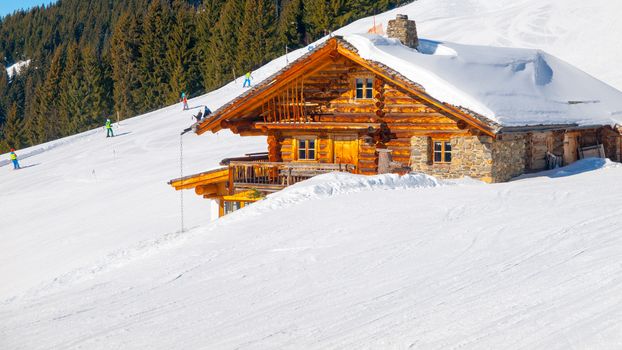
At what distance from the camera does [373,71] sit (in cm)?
2284

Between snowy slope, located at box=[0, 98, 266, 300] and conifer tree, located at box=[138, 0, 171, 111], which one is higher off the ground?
conifer tree, located at box=[138, 0, 171, 111]

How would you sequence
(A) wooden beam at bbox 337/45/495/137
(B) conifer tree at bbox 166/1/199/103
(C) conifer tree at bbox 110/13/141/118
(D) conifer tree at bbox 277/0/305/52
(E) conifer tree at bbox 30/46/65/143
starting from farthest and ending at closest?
(E) conifer tree at bbox 30/46/65/143 → (C) conifer tree at bbox 110/13/141/118 → (D) conifer tree at bbox 277/0/305/52 → (B) conifer tree at bbox 166/1/199/103 → (A) wooden beam at bbox 337/45/495/137

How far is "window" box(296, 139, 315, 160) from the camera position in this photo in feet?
81.3

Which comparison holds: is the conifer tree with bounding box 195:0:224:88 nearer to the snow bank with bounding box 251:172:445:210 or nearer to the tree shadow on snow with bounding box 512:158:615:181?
the tree shadow on snow with bounding box 512:158:615:181

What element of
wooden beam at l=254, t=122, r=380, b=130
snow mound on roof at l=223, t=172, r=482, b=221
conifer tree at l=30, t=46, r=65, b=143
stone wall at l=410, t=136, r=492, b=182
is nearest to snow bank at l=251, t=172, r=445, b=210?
snow mound on roof at l=223, t=172, r=482, b=221

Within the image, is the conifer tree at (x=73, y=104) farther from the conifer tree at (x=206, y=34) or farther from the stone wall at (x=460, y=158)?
the stone wall at (x=460, y=158)

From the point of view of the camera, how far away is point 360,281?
1142 centimetres

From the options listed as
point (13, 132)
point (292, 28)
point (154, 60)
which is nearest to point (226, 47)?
point (292, 28)

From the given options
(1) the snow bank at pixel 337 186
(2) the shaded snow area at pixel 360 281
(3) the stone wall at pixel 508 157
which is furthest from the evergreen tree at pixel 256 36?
(2) the shaded snow area at pixel 360 281

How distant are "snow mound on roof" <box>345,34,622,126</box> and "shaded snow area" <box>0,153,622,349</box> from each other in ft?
14.8

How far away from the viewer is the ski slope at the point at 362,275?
9320mm

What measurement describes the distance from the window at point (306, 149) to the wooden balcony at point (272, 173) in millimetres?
1329

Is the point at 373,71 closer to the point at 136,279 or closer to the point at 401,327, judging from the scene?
the point at 136,279

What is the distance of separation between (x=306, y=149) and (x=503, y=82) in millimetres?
6360
